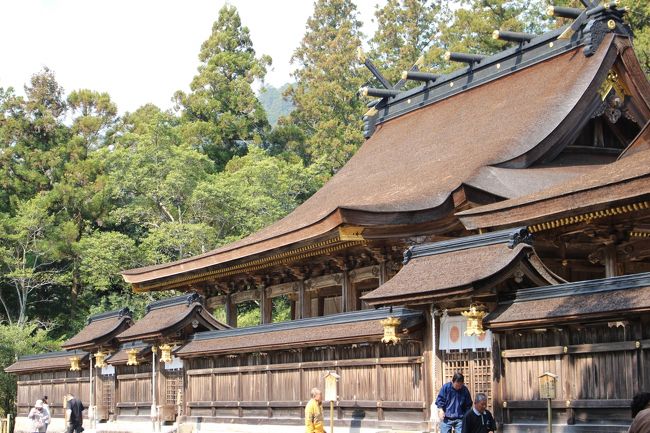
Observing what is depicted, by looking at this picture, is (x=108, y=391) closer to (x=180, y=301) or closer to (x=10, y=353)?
(x=180, y=301)

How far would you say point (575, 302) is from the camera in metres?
15.0

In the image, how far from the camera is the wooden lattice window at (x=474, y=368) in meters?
17.0

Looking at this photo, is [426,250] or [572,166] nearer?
[426,250]

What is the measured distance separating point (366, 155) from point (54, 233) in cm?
2298

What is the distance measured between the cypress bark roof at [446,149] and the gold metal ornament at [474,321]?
5124 millimetres

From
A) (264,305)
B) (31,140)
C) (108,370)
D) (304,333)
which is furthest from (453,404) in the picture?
(31,140)

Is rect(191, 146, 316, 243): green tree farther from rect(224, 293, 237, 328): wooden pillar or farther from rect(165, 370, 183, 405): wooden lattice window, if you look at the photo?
rect(165, 370, 183, 405): wooden lattice window

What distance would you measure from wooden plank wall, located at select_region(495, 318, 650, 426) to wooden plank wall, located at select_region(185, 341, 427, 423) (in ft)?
9.02

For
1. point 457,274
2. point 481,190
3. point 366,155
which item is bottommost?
point 457,274

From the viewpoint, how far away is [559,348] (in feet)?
51.0

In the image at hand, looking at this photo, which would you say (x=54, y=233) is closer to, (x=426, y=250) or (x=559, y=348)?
(x=426, y=250)

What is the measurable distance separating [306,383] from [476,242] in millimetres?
6056

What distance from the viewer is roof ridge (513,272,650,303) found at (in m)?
14.4

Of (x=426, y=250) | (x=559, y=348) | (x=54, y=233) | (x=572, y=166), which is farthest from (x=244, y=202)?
(x=559, y=348)
